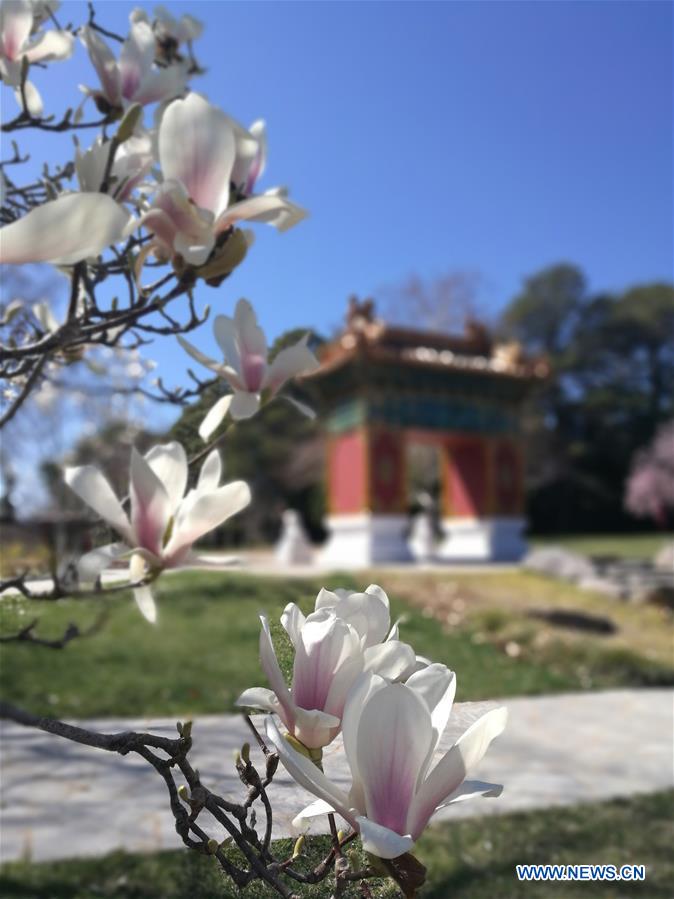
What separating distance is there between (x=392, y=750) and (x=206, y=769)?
1.04m

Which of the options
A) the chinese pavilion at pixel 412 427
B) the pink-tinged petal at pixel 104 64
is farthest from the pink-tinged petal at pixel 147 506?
the chinese pavilion at pixel 412 427

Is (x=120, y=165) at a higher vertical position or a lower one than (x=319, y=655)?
higher

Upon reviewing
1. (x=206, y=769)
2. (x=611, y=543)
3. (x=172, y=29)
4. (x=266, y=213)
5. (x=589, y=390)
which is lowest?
(x=611, y=543)

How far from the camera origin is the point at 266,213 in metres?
0.66

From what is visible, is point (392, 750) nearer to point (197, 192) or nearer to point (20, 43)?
point (197, 192)

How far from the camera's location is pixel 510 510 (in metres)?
13.1

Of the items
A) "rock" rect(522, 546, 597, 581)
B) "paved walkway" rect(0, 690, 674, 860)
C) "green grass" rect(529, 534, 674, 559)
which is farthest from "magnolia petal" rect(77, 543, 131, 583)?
"green grass" rect(529, 534, 674, 559)

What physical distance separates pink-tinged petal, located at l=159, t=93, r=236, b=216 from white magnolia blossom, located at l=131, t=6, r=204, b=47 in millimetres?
688

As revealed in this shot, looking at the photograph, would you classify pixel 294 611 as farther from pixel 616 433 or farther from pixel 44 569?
pixel 616 433

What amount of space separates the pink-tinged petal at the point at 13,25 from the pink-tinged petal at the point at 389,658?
87 centimetres

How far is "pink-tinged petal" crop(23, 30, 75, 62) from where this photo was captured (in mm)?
991

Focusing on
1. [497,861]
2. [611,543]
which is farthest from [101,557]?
[611,543]

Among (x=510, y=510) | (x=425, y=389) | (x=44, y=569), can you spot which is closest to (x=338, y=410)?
(x=425, y=389)

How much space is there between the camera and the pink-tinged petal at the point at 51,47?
3.25 ft
